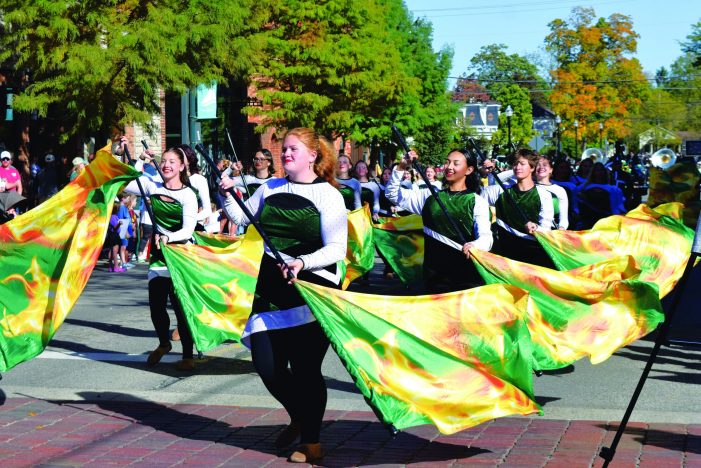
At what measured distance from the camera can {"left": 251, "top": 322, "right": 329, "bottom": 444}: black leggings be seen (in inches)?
252

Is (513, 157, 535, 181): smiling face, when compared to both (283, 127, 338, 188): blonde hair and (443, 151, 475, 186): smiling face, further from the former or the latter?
(283, 127, 338, 188): blonde hair

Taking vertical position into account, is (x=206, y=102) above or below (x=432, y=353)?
above

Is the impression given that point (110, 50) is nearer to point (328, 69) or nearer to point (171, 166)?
point (171, 166)

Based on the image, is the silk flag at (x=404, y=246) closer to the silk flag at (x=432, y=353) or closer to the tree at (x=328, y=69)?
the silk flag at (x=432, y=353)

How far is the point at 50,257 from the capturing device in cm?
767

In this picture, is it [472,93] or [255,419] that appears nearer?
[255,419]

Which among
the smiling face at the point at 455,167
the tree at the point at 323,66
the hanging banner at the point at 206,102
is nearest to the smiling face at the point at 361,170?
the hanging banner at the point at 206,102

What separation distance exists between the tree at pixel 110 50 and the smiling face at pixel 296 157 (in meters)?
14.1

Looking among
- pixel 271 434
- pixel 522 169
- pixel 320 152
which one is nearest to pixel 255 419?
pixel 271 434

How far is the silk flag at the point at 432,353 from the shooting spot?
6.14 meters

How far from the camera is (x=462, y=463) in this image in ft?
20.8

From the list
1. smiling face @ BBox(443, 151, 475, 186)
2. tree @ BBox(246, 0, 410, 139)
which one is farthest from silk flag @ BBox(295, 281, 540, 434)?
tree @ BBox(246, 0, 410, 139)

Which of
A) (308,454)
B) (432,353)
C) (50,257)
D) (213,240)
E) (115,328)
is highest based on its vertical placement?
(50,257)

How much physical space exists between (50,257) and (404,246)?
6442 mm
